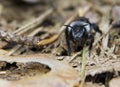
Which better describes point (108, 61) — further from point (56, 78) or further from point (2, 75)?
point (2, 75)

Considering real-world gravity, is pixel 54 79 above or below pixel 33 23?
below

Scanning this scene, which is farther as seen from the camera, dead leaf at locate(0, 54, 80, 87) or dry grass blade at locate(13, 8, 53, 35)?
dry grass blade at locate(13, 8, 53, 35)

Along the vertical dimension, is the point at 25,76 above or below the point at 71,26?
below

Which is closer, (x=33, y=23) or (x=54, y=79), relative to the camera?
(x=54, y=79)

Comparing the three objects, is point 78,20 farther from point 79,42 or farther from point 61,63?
point 61,63

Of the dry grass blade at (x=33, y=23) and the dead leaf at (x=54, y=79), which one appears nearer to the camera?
the dead leaf at (x=54, y=79)

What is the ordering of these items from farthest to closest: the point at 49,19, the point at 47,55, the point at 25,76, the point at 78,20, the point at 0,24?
the point at 49,19, the point at 0,24, the point at 78,20, the point at 47,55, the point at 25,76

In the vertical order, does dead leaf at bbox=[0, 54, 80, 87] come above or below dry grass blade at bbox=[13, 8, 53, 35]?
below

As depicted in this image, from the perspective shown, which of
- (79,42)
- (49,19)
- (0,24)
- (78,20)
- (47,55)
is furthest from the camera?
(49,19)

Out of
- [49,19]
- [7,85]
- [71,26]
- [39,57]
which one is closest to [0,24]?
[49,19]

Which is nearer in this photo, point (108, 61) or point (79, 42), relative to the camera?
point (108, 61)

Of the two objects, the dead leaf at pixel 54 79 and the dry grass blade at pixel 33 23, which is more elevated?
the dry grass blade at pixel 33 23
